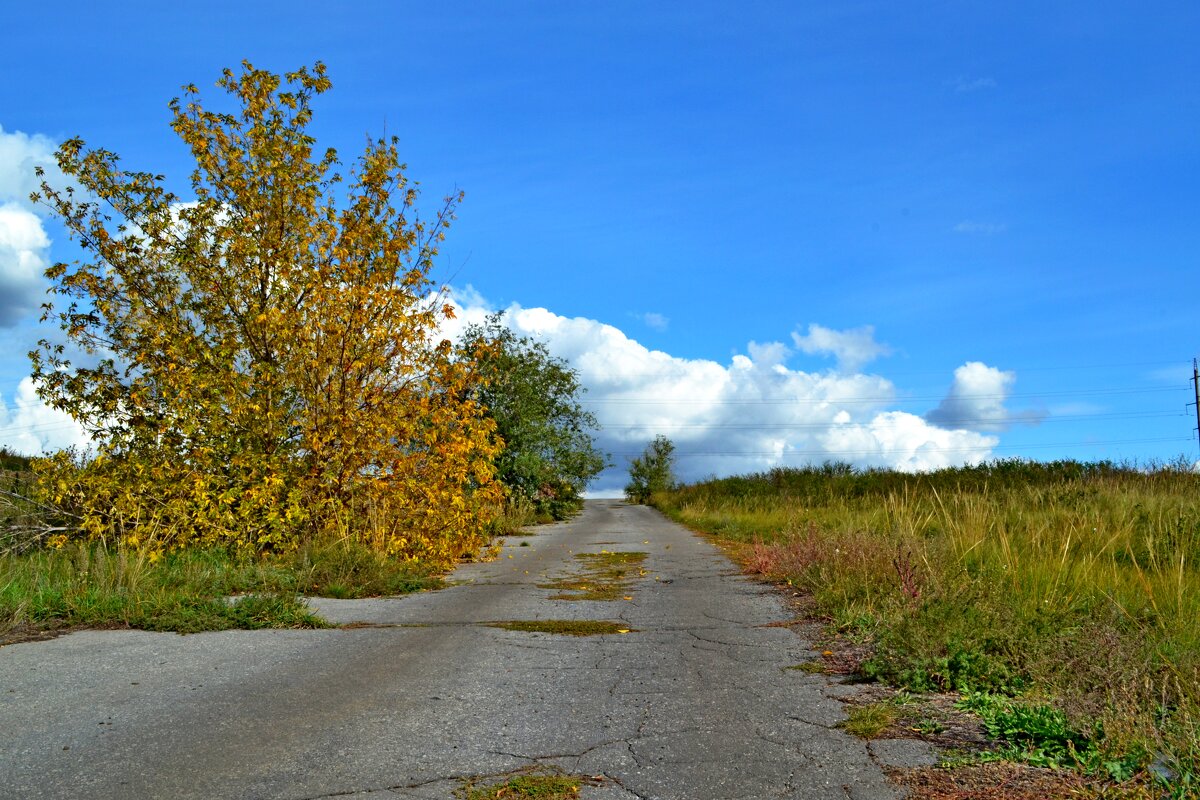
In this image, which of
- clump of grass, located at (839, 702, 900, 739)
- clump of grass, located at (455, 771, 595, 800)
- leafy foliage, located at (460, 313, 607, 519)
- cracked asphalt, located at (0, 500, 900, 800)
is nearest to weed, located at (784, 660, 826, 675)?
cracked asphalt, located at (0, 500, 900, 800)

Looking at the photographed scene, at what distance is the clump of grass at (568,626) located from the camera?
26.8 feet

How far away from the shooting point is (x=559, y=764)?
434 centimetres

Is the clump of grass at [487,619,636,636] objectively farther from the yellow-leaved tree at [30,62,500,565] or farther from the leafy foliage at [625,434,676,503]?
the leafy foliage at [625,434,676,503]

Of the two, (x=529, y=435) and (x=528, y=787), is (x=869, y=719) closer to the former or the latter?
(x=528, y=787)

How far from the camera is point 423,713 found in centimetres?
525

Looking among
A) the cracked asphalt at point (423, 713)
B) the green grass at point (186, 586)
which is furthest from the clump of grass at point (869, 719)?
the green grass at point (186, 586)

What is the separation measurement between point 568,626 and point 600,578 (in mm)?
4280

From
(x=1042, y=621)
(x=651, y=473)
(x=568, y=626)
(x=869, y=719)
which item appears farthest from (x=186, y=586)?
(x=651, y=473)

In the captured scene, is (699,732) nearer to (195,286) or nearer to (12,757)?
(12,757)

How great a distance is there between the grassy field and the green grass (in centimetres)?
542

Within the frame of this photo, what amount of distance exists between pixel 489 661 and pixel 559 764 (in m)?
2.54

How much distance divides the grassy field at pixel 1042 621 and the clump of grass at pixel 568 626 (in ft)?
6.84

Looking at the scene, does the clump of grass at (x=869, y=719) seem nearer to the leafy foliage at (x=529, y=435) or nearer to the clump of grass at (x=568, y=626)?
the clump of grass at (x=568, y=626)

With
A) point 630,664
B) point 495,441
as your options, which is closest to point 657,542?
point 495,441
